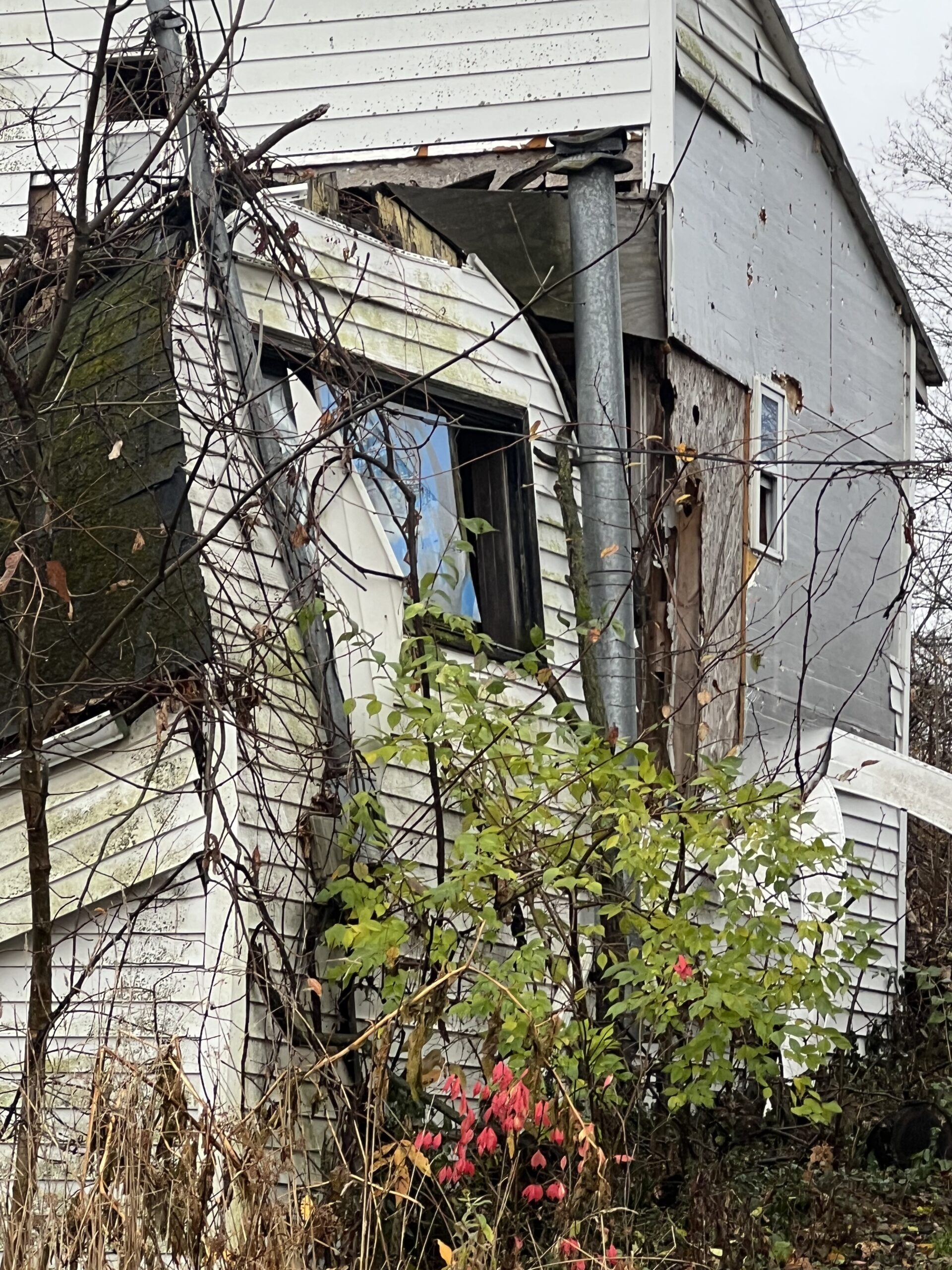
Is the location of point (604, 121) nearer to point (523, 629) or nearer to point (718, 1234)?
point (523, 629)

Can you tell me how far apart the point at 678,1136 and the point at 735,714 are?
3.09 meters

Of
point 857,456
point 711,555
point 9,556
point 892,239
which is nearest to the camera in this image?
point 9,556

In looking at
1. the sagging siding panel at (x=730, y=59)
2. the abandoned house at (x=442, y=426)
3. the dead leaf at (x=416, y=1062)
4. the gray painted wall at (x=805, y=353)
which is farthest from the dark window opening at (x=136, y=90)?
the sagging siding panel at (x=730, y=59)

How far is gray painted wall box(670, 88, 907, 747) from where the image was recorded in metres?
9.49

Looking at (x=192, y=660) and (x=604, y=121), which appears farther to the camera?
(x=604, y=121)

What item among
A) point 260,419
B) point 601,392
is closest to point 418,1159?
point 260,419

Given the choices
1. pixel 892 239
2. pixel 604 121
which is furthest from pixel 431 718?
pixel 892 239

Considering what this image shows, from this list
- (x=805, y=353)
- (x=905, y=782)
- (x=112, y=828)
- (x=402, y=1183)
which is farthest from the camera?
(x=805, y=353)

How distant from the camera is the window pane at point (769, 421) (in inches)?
392

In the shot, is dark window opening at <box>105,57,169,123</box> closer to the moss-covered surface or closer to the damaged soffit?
the moss-covered surface

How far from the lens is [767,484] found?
10.0 metres

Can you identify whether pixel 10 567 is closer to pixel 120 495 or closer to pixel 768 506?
pixel 120 495

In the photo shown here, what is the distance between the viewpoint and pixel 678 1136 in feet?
22.5

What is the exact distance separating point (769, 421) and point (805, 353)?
782 millimetres
